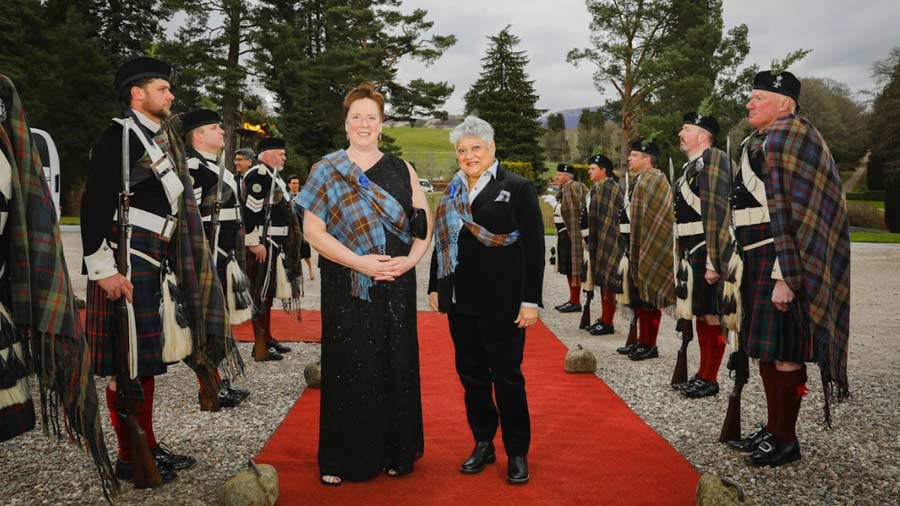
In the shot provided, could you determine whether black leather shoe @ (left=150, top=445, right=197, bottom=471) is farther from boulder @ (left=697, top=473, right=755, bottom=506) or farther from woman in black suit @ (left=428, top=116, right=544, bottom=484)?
boulder @ (left=697, top=473, right=755, bottom=506)

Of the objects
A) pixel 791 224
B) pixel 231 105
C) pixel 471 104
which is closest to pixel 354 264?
pixel 791 224

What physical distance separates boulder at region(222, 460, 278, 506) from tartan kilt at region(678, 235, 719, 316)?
3.28m

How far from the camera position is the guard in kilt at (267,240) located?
599 centimetres

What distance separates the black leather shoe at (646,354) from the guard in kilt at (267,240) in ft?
11.3

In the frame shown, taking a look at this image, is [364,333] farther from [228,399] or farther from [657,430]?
[657,430]

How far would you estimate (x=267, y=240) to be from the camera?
616 centimetres

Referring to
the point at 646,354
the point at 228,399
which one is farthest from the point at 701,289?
the point at 228,399

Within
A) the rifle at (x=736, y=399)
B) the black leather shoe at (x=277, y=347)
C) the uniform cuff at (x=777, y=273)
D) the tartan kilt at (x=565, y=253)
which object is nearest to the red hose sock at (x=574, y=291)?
the tartan kilt at (x=565, y=253)

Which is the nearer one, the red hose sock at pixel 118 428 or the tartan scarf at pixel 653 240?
the red hose sock at pixel 118 428

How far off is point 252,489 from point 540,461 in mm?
1619

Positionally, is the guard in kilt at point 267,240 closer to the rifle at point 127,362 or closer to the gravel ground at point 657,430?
the gravel ground at point 657,430

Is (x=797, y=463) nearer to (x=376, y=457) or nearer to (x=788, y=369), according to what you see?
(x=788, y=369)

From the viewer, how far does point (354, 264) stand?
3172 mm

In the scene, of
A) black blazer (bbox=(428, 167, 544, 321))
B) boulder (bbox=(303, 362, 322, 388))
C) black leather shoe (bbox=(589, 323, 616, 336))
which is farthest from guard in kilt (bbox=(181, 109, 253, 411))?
black leather shoe (bbox=(589, 323, 616, 336))
